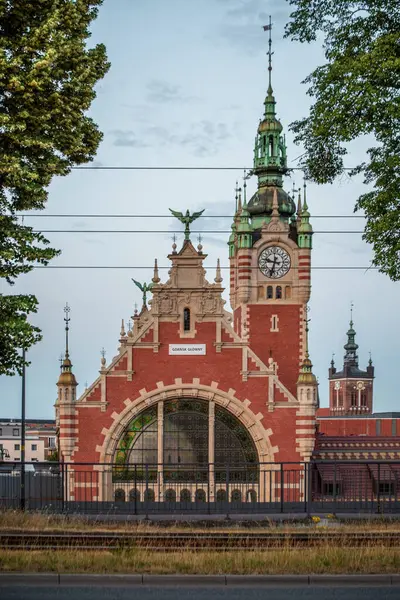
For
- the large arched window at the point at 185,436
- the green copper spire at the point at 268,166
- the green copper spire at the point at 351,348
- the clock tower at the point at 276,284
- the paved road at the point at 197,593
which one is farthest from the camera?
the green copper spire at the point at 351,348

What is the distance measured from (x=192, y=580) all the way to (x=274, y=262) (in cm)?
4385

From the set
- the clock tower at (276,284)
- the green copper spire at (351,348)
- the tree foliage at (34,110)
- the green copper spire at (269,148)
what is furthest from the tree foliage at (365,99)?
the green copper spire at (351,348)

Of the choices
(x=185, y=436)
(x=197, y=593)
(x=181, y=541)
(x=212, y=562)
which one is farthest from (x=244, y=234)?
(x=197, y=593)

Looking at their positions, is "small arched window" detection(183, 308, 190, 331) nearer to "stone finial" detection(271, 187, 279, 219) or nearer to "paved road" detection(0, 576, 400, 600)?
"stone finial" detection(271, 187, 279, 219)

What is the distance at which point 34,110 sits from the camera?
2050cm

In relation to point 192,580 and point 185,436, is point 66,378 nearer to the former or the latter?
point 185,436

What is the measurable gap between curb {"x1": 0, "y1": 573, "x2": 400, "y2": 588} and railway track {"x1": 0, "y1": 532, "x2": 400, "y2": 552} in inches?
109

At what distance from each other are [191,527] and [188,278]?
26612 mm

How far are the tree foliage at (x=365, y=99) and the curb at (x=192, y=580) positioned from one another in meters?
8.11

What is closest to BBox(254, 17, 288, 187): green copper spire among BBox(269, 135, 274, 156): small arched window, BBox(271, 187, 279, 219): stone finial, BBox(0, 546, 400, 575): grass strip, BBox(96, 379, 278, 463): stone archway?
BBox(269, 135, 274, 156): small arched window

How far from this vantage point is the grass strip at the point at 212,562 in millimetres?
16094

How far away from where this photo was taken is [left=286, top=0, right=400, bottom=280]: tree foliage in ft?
67.4

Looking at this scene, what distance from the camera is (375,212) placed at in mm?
21922

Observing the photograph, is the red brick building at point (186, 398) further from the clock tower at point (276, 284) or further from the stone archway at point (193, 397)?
the clock tower at point (276, 284)
